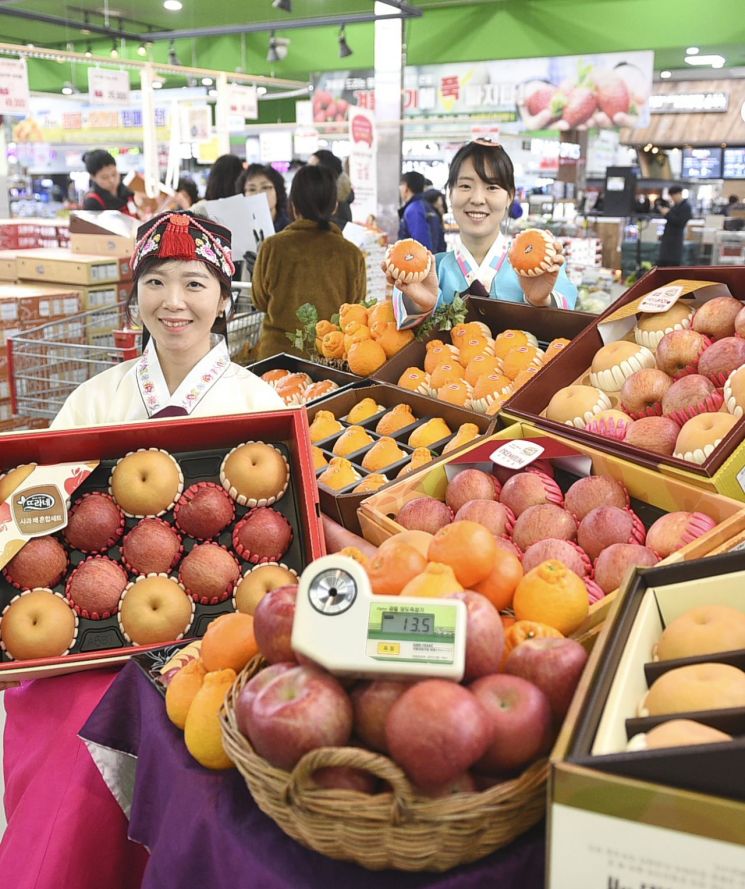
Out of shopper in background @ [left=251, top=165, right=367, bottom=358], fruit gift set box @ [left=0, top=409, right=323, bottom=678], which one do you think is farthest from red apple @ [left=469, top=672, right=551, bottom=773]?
shopper in background @ [left=251, top=165, right=367, bottom=358]

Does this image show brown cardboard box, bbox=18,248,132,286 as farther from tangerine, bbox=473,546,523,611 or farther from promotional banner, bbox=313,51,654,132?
promotional banner, bbox=313,51,654,132

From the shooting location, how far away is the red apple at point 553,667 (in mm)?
1045

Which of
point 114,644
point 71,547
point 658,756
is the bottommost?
point 114,644

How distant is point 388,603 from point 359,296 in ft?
12.2

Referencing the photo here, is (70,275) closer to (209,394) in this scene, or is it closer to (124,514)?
(209,394)

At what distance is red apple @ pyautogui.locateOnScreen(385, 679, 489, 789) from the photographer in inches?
35.8

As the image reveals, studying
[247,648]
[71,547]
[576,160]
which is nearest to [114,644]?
[71,547]

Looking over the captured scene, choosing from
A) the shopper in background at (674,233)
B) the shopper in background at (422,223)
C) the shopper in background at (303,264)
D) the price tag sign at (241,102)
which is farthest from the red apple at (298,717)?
the price tag sign at (241,102)

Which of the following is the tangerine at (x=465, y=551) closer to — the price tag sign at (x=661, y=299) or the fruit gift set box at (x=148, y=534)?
the fruit gift set box at (x=148, y=534)

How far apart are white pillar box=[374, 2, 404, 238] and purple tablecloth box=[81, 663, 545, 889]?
31.5ft

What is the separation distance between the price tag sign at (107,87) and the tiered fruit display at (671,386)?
9.39 metres

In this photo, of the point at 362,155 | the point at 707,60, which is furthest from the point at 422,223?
the point at 707,60

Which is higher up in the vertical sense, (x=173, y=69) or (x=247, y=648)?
(x=173, y=69)

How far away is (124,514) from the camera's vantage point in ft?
5.75
